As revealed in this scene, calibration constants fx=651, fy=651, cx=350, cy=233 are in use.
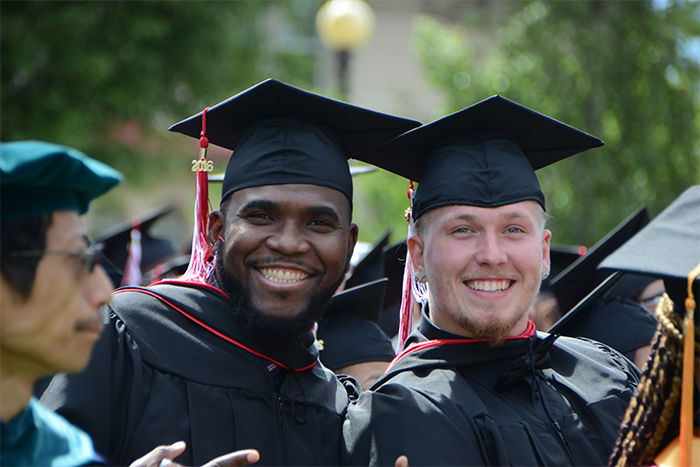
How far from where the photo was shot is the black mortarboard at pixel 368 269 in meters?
4.30

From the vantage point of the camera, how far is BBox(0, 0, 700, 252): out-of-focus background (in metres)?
6.98

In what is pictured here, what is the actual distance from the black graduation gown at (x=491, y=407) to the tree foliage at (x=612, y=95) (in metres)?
4.89

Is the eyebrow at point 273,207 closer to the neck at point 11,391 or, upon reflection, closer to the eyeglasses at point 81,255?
the eyeglasses at point 81,255

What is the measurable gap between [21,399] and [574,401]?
6.01 ft

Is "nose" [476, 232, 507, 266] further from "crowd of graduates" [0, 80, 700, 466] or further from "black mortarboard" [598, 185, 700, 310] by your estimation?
"black mortarboard" [598, 185, 700, 310]

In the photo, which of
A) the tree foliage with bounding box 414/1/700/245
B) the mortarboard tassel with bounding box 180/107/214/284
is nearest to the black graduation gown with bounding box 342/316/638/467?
the mortarboard tassel with bounding box 180/107/214/284

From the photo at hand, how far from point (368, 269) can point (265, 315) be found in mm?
2010

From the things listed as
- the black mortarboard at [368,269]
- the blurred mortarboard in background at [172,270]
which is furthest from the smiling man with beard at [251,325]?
the blurred mortarboard in background at [172,270]

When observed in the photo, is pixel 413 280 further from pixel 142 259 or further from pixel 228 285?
pixel 142 259

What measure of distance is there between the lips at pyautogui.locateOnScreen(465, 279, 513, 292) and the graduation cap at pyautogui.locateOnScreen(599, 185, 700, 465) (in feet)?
2.18

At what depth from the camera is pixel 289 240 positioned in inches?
93.8

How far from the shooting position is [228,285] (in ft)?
8.19

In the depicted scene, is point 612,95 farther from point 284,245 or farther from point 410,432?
point 410,432

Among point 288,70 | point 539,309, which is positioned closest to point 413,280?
point 539,309
